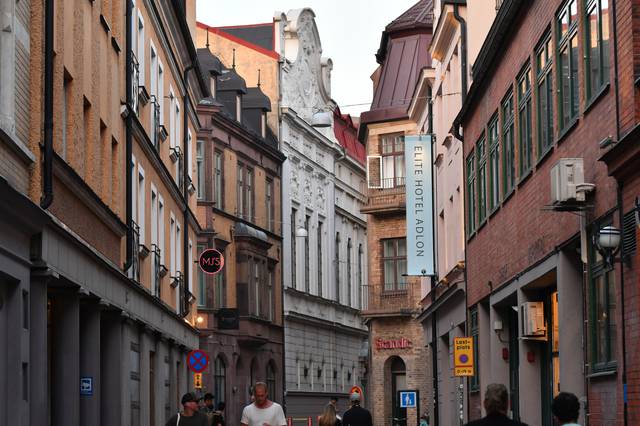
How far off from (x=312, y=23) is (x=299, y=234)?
39.6 ft

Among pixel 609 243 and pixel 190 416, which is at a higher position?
pixel 609 243

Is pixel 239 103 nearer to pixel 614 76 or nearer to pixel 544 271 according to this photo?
pixel 544 271

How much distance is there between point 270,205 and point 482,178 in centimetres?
3649

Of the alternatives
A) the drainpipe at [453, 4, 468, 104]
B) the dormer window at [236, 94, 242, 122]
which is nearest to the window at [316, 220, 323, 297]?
the dormer window at [236, 94, 242, 122]

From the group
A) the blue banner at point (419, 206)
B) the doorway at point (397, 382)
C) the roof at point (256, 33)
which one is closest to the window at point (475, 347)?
the blue banner at point (419, 206)

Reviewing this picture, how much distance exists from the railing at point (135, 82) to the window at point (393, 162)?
29.2 m

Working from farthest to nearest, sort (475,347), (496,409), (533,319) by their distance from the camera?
(475,347), (533,319), (496,409)

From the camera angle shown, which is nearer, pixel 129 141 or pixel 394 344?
pixel 129 141

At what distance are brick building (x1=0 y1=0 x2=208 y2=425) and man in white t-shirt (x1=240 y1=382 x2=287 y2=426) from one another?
8.23ft

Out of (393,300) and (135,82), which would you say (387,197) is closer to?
(393,300)

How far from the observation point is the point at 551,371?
81.0 ft

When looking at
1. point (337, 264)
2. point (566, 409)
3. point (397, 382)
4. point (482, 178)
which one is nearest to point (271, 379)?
point (397, 382)

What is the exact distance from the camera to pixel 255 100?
6562 centimetres

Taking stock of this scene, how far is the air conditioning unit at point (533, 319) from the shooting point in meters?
23.8
